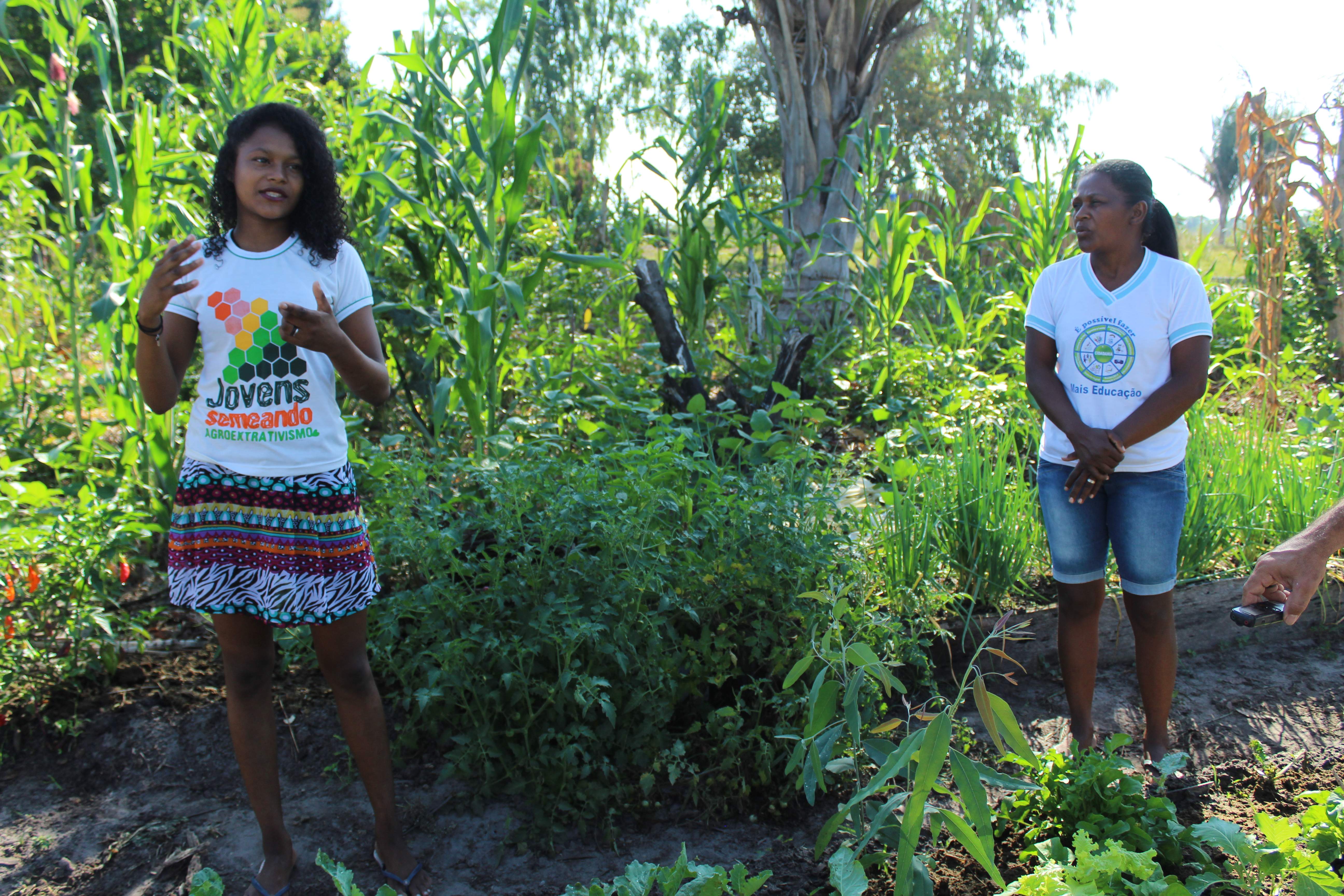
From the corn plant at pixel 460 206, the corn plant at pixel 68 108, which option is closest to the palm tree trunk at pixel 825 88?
the corn plant at pixel 460 206

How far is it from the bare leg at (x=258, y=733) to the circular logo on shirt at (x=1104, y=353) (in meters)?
2.13

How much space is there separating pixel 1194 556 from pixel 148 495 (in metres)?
3.96

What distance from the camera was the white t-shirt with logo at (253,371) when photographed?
178 cm

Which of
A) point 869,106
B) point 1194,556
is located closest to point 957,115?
point 869,106

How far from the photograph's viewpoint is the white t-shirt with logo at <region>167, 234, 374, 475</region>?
5.82 ft

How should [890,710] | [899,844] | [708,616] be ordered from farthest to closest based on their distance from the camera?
1. [890,710]
2. [708,616]
3. [899,844]

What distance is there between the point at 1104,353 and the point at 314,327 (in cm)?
191

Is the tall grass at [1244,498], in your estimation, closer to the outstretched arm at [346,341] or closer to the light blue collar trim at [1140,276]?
the light blue collar trim at [1140,276]

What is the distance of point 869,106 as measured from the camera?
641 centimetres

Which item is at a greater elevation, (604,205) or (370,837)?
(604,205)

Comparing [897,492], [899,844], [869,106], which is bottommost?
[899,844]

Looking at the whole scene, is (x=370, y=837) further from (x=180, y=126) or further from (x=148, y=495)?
(x=180, y=126)

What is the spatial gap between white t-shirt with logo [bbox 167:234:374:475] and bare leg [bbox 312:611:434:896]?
15.2 inches

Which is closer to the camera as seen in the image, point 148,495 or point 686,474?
point 686,474
